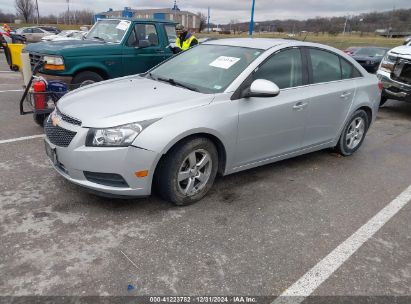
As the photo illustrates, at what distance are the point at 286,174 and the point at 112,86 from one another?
7.80 feet

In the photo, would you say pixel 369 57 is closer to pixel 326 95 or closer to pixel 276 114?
pixel 326 95

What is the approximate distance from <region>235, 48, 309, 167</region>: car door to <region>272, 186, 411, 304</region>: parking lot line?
1.25m

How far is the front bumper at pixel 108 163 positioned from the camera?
310 centimetres

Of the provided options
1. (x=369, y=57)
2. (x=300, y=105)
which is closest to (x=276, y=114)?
(x=300, y=105)

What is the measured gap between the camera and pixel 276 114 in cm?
399

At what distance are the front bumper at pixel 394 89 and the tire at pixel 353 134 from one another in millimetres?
2973

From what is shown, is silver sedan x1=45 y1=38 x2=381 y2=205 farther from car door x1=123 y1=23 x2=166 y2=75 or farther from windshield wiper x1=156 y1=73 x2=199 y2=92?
car door x1=123 y1=23 x2=166 y2=75

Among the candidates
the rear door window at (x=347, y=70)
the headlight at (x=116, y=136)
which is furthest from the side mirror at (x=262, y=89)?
the rear door window at (x=347, y=70)

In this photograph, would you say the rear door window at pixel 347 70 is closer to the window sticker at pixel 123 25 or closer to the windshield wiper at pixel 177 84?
the windshield wiper at pixel 177 84

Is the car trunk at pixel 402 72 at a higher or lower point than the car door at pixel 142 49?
lower

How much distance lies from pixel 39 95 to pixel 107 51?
6.67ft

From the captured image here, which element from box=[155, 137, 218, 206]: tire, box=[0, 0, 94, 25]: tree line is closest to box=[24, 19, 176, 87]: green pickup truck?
box=[155, 137, 218, 206]: tire

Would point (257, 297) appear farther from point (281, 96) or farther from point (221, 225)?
point (281, 96)

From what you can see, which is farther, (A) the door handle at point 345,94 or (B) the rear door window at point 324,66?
(A) the door handle at point 345,94
